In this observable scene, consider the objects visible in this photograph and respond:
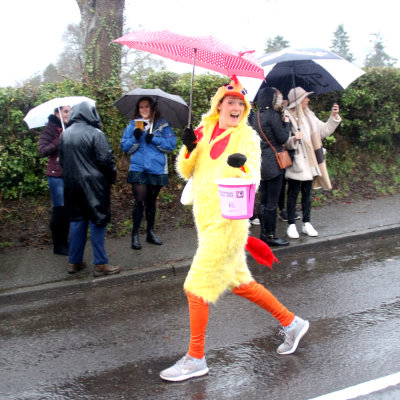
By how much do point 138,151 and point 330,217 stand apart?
11.1 ft

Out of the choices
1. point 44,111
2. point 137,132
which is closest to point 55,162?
point 44,111

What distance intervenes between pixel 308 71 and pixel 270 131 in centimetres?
124

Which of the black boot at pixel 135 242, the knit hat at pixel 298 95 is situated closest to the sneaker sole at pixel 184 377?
the black boot at pixel 135 242

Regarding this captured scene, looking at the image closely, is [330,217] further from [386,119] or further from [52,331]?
[52,331]

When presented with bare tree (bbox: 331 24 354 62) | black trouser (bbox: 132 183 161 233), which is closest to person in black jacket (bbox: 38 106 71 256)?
black trouser (bbox: 132 183 161 233)

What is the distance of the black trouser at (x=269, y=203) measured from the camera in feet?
19.9

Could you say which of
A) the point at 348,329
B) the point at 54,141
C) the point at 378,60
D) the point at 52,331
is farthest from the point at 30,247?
the point at 378,60

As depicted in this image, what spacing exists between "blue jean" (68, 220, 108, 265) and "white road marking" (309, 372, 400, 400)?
310 cm

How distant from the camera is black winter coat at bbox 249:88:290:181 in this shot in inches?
228

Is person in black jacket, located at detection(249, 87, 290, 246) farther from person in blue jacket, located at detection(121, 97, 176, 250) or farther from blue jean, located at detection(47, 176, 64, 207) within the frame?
blue jean, located at detection(47, 176, 64, 207)

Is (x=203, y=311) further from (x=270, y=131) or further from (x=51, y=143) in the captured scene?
(x=51, y=143)

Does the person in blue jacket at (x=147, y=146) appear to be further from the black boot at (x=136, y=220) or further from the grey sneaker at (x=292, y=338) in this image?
the grey sneaker at (x=292, y=338)

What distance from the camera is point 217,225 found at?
3199 mm

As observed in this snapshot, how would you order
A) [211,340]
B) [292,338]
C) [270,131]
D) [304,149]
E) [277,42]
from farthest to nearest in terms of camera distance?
1. [277,42]
2. [304,149]
3. [270,131]
4. [211,340]
5. [292,338]
